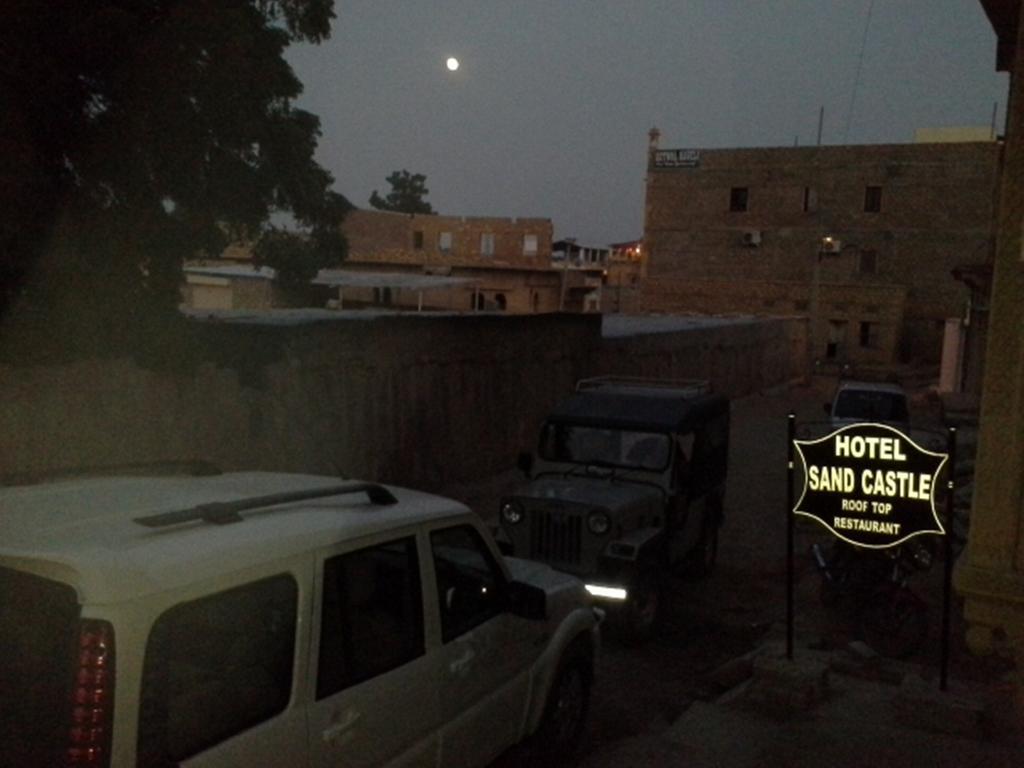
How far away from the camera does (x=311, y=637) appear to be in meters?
3.53

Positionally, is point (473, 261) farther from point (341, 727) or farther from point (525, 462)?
point (341, 727)

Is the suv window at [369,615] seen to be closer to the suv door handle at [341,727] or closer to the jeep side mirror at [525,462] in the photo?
the suv door handle at [341,727]

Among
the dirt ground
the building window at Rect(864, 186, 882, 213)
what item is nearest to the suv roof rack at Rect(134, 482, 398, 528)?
the dirt ground

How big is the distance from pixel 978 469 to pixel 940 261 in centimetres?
4698

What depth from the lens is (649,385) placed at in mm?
12648

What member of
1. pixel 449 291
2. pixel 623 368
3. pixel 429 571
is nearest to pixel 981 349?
pixel 623 368

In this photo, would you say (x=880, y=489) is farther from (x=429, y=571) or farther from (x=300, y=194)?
(x=300, y=194)

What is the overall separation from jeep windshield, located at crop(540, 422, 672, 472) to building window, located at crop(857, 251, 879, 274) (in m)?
42.8

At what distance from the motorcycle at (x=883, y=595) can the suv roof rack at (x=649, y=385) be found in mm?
2651

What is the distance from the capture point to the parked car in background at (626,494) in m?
8.87

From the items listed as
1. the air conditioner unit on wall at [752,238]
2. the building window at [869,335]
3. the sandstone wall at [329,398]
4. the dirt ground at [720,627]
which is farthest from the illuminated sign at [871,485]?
the air conditioner unit on wall at [752,238]

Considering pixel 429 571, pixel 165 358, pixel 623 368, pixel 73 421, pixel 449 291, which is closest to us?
pixel 429 571

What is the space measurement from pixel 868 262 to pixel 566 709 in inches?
1869

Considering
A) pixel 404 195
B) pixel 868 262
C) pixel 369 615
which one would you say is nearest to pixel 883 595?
pixel 369 615
